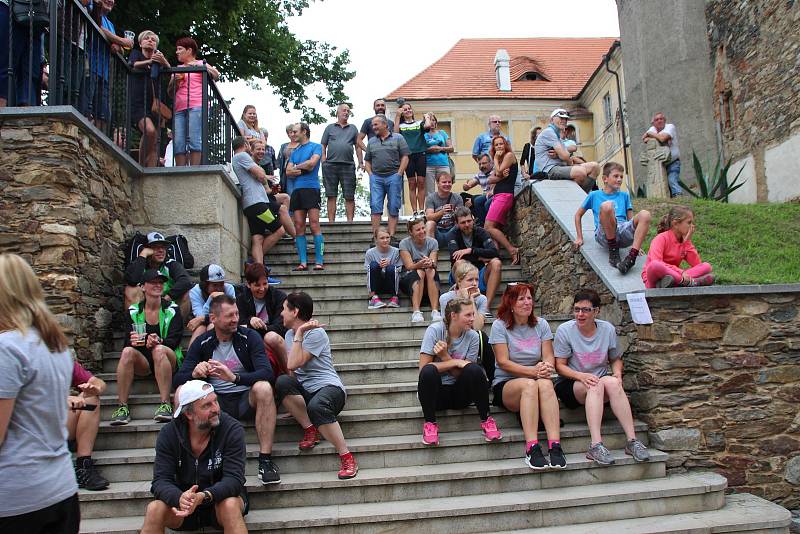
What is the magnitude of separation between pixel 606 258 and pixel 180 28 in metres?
8.43

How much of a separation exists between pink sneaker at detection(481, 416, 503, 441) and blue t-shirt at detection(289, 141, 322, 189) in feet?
15.6

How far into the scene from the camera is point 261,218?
797 centimetres

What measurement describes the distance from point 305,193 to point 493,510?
539 cm

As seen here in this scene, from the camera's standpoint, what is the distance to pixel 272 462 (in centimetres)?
447

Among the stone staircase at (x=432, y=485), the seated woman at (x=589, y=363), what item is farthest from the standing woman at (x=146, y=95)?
the seated woman at (x=589, y=363)

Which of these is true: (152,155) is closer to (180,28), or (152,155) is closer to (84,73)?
(84,73)

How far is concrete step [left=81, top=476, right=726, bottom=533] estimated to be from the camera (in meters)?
4.05

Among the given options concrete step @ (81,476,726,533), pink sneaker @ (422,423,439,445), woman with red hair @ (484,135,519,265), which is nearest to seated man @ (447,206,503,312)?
woman with red hair @ (484,135,519,265)

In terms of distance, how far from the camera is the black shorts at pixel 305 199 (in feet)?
27.8

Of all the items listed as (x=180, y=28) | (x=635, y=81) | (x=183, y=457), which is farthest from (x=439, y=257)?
(x=635, y=81)

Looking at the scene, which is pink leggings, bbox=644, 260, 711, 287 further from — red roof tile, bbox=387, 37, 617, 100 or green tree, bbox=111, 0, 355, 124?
red roof tile, bbox=387, 37, 617, 100

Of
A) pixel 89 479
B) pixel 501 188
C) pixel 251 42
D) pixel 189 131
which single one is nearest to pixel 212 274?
pixel 89 479

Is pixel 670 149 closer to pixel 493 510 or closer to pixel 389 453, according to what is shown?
pixel 389 453

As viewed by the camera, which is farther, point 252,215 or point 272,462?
point 252,215
